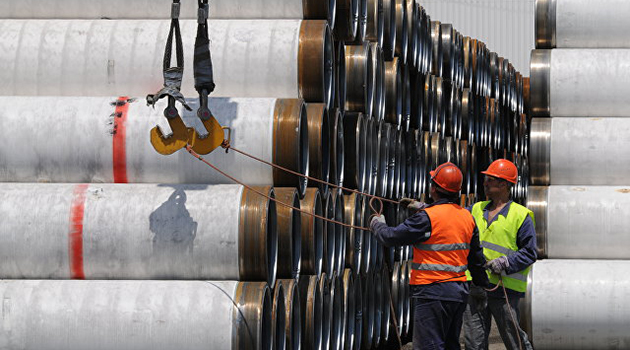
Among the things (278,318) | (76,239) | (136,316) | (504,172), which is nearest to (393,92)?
(504,172)

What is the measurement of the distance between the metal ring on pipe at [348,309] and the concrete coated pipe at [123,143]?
7.27ft

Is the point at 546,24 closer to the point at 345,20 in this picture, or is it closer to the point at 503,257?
the point at 345,20

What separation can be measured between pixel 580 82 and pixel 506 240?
2072 mm

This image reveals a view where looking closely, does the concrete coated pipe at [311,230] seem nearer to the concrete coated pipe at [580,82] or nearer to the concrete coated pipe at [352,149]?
the concrete coated pipe at [352,149]

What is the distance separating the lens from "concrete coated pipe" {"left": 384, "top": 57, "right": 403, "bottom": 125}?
9.19 m

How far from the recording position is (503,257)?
6.52 metres

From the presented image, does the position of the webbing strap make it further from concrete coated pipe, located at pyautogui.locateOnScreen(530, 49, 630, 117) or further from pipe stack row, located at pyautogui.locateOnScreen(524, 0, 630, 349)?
concrete coated pipe, located at pyautogui.locateOnScreen(530, 49, 630, 117)

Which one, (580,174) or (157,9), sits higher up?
(157,9)

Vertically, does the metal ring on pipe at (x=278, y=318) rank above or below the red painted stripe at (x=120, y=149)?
below

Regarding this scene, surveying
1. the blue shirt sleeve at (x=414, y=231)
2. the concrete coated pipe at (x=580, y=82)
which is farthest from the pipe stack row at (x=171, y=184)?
the concrete coated pipe at (x=580, y=82)

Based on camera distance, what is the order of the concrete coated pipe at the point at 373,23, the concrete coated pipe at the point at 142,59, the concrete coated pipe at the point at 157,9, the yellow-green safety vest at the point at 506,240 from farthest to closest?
1. the concrete coated pipe at the point at 373,23
2. the yellow-green safety vest at the point at 506,240
3. the concrete coated pipe at the point at 157,9
4. the concrete coated pipe at the point at 142,59

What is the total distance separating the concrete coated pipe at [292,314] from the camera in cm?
565

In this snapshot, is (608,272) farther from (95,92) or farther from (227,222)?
(95,92)

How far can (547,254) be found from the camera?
776 centimetres
